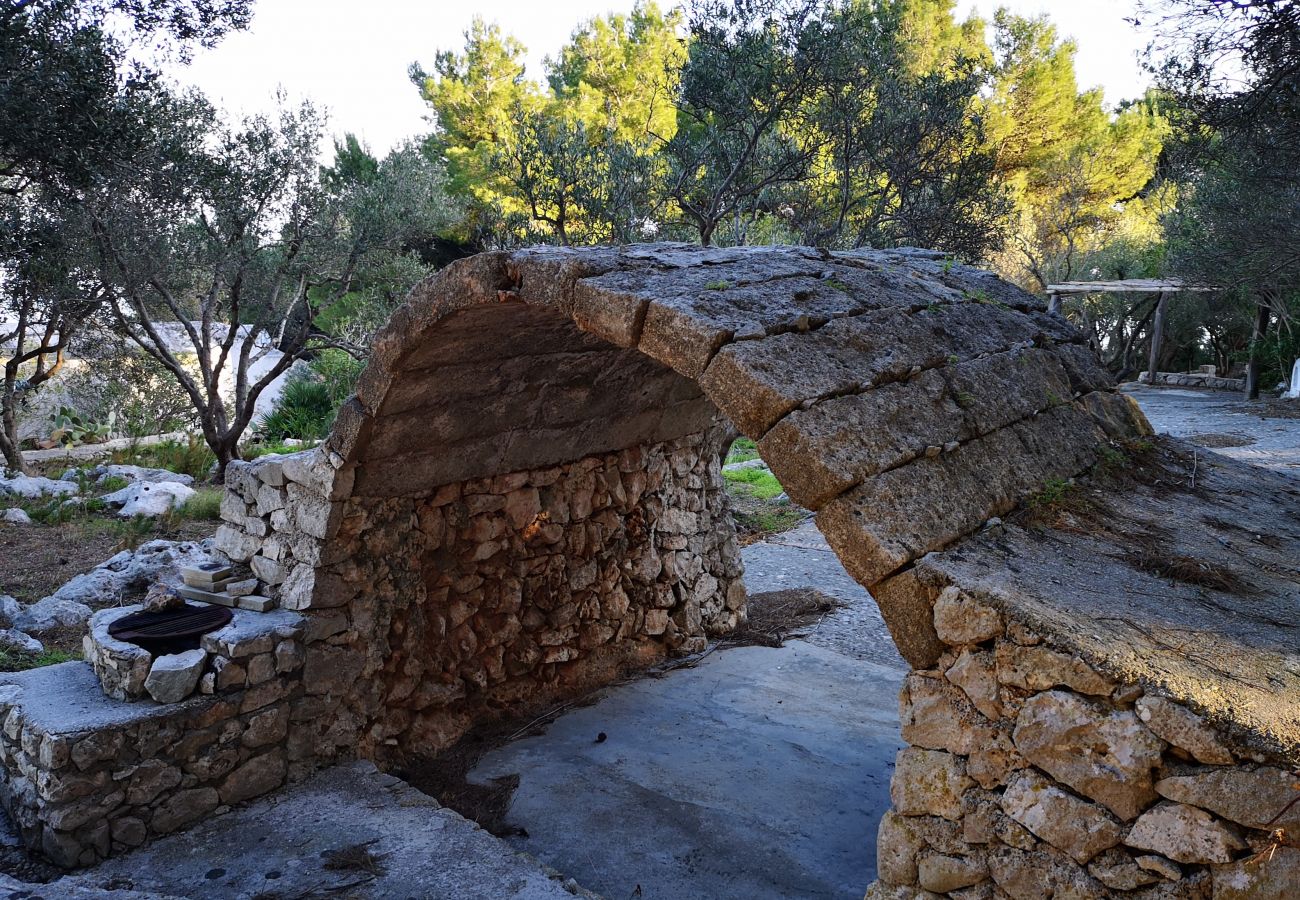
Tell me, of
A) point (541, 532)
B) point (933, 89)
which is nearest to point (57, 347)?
point (541, 532)

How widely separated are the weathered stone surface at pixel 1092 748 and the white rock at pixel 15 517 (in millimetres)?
10669

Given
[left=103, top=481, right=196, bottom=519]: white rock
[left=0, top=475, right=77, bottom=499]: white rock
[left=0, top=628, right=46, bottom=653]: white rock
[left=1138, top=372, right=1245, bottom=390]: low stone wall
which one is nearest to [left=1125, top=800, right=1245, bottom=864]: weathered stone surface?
[left=0, top=628, right=46, bottom=653]: white rock

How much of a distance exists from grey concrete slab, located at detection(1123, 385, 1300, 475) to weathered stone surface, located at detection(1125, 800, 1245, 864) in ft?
26.1

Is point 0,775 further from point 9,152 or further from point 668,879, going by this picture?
point 9,152

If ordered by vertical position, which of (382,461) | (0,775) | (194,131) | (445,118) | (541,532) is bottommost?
(0,775)

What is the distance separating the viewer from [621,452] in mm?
6863

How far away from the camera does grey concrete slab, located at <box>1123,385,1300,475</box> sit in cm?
1217

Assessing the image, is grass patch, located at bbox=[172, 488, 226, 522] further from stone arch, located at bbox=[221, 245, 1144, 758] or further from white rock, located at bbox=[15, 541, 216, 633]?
stone arch, located at bbox=[221, 245, 1144, 758]

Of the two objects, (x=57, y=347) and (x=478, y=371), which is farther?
(x=57, y=347)

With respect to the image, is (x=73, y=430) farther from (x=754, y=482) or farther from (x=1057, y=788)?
(x=1057, y=788)

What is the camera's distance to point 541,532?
21.0ft

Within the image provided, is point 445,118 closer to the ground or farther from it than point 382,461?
farther from it

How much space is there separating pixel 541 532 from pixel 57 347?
8488 millimetres

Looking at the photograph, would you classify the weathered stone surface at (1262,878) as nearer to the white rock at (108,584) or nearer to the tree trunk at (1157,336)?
the white rock at (108,584)
